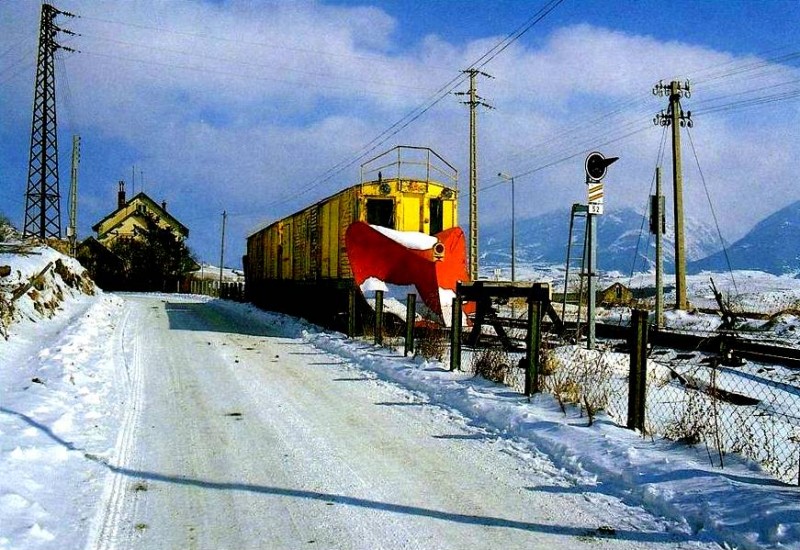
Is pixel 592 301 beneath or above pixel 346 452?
above

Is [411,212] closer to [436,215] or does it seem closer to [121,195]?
[436,215]

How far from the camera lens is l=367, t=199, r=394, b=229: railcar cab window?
15133 mm

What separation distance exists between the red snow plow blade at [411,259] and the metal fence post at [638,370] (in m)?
7.28

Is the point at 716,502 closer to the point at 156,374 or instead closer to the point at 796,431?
the point at 796,431

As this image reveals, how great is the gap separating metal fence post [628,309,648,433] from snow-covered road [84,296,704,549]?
1220 millimetres

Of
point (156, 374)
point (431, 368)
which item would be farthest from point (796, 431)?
point (156, 374)

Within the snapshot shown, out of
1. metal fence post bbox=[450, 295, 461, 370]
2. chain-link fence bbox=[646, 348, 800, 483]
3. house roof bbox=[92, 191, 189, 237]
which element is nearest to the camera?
chain-link fence bbox=[646, 348, 800, 483]

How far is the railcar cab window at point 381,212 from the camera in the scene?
15.1 meters

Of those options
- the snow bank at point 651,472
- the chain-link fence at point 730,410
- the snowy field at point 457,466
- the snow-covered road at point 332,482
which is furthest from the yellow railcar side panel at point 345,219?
the snow bank at point 651,472

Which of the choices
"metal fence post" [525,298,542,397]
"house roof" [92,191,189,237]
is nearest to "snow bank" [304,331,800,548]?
"metal fence post" [525,298,542,397]

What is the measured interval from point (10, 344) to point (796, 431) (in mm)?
11602

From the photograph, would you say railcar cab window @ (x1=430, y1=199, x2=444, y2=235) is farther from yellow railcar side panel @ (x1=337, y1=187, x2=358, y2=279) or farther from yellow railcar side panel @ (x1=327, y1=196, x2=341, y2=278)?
yellow railcar side panel @ (x1=327, y1=196, x2=341, y2=278)

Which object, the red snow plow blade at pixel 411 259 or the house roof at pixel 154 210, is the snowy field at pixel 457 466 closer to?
the red snow plow blade at pixel 411 259

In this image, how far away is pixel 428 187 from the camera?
608 inches
